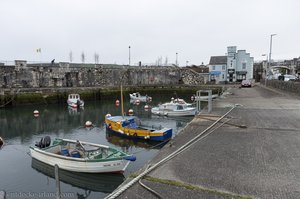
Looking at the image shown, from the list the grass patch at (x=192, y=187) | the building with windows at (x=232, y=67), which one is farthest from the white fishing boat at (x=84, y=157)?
the building with windows at (x=232, y=67)

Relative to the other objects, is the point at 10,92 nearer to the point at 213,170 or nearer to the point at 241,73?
the point at 213,170

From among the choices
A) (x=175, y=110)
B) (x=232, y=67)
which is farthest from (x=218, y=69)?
(x=175, y=110)

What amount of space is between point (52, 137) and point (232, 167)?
16.5 meters

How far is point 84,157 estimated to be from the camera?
11.3 m

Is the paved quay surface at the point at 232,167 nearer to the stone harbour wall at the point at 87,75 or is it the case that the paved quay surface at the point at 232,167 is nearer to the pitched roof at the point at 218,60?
the stone harbour wall at the point at 87,75

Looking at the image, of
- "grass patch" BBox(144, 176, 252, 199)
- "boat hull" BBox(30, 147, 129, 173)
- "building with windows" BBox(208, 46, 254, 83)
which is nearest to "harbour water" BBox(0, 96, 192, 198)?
"boat hull" BBox(30, 147, 129, 173)

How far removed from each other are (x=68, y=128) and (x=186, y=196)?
1949 cm

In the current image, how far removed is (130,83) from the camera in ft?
180

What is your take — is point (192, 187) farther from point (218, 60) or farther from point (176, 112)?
point (218, 60)

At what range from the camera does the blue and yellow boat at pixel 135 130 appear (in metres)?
16.2

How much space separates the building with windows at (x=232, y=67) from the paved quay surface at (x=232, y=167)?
163ft

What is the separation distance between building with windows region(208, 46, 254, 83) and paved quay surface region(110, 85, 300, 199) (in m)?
49.7

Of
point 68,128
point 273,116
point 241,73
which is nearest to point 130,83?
point 241,73

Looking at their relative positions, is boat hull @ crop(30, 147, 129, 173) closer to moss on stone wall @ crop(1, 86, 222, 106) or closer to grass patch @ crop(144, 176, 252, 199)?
grass patch @ crop(144, 176, 252, 199)
